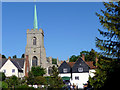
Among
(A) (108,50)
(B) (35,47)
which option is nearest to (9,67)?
(B) (35,47)

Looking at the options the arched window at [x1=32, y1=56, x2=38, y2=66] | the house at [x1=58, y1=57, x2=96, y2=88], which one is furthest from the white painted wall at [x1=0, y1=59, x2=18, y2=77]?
the arched window at [x1=32, y1=56, x2=38, y2=66]

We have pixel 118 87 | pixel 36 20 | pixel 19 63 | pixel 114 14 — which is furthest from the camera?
pixel 36 20

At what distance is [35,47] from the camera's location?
101875 mm

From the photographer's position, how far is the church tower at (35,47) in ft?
323

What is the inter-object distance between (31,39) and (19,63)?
28.1 meters

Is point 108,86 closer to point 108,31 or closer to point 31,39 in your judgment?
point 108,31

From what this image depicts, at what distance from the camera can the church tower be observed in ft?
323

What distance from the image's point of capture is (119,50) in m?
20.6

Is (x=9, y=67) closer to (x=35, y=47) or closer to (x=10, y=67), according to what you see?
(x=10, y=67)

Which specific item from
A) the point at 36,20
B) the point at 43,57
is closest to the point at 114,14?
the point at 43,57

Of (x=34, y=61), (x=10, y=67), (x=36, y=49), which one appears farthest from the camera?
(x=36, y=49)

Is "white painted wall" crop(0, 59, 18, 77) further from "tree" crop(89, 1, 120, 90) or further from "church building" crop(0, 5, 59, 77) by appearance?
"tree" crop(89, 1, 120, 90)

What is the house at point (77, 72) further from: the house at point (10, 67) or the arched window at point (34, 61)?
the arched window at point (34, 61)

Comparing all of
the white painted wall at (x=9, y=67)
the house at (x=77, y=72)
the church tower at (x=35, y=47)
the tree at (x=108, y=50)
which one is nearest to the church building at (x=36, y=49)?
the church tower at (x=35, y=47)
